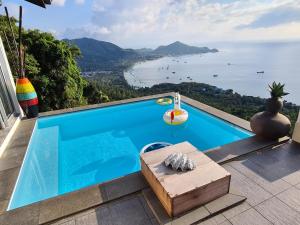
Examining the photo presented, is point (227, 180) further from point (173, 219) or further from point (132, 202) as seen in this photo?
point (132, 202)

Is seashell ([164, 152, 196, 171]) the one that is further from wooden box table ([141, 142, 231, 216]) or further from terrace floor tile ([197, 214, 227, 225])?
terrace floor tile ([197, 214, 227, 225])

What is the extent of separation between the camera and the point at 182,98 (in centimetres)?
802

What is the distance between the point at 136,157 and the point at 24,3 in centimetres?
562

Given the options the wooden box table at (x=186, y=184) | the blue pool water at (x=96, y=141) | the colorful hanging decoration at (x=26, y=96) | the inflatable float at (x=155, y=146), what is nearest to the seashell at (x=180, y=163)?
the wooden box table at (x=186, y=184)

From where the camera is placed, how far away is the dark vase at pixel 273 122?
12.9ft

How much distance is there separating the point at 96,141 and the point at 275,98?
466cm

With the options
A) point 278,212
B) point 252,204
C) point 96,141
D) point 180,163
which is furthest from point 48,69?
point 278,212

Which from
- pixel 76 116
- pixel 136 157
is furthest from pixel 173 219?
pixel 76 116

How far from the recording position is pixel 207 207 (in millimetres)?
2592

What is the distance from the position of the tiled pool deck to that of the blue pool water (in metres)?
0.57

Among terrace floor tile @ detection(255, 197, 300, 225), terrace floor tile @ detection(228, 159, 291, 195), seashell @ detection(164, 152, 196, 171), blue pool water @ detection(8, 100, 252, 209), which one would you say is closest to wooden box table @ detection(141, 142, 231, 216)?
seashell @ detection(164, 152, 196, 171)

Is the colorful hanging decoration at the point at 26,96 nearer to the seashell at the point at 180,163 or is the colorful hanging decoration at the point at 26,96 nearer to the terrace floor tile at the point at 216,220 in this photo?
the seashell at the point at 180,163

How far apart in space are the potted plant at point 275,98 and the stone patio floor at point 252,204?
43.4 inches

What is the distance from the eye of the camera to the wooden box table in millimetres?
2430
